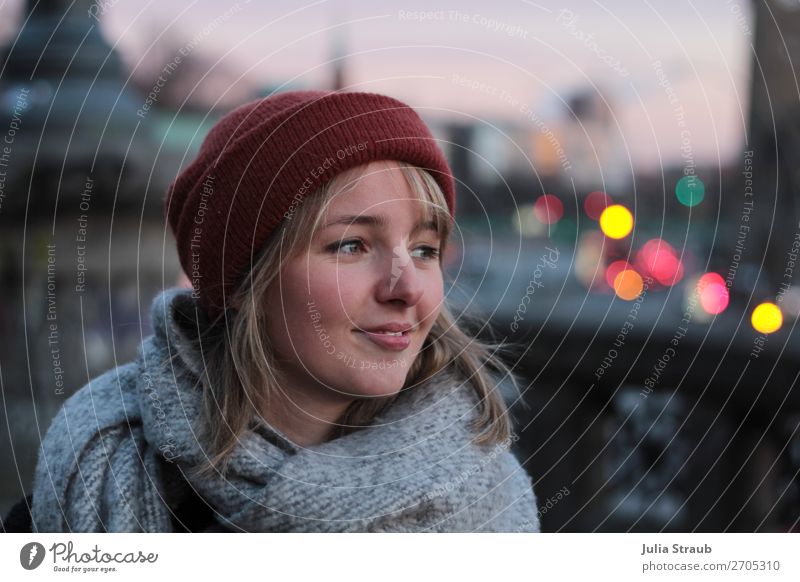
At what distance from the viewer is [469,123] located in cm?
170

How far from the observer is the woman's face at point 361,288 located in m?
1.14

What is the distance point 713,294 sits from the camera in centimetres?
609

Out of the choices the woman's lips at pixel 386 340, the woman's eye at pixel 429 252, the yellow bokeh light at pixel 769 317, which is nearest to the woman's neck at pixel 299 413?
the woman's lips at pixel 386 340

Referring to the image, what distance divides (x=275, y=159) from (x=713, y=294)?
5449 millimetres

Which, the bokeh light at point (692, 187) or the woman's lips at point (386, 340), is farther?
the bokeh light at point (692, 187)

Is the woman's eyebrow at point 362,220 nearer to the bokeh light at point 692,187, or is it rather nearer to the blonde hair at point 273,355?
the blonde hair at point 273,355

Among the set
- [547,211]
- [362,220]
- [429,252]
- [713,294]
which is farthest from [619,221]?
[362,220]

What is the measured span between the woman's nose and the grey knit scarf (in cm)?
17

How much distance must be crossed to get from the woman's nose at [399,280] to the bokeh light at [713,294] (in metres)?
4.21

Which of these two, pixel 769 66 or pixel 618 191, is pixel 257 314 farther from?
pixel 618 191

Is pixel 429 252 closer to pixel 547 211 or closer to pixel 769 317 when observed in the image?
pixel 547 211
